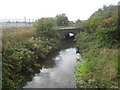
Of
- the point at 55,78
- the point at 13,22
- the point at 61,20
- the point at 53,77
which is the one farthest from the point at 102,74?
the point at 61,20

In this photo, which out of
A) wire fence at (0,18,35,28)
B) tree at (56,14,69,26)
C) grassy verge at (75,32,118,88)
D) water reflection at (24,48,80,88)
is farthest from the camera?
tree at (56,14,69,26)

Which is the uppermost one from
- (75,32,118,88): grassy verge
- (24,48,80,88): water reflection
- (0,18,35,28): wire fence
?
(0,18,35,28): wire fence

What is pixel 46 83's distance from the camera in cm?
1339

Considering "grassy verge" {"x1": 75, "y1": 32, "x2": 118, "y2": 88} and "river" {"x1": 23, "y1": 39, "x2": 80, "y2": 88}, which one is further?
"river" {"x1": 23, "y1": 39, "x2": 80, "y2": 88}

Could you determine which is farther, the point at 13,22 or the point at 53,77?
the point at 13,22

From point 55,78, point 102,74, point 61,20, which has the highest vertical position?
point 61,20

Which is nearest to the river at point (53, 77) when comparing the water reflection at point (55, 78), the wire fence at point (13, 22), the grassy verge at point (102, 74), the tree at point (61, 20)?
the water reflection at point (55, 78)

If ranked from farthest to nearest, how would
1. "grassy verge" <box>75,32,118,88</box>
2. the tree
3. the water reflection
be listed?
the tree < the water reflection < "grassy verge" <box>75,32,118,88</box>

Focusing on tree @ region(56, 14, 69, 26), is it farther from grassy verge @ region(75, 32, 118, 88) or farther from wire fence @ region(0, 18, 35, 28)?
grassy verge @ region(75, 32, 118, 88)

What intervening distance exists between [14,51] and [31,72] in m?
2.79

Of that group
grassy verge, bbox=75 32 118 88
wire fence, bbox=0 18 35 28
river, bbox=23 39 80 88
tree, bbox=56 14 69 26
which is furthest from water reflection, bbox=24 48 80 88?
tree, bbox=56 14 69 26

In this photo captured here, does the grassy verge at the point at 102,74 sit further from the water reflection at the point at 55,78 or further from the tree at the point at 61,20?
the tree at the point at 61,20

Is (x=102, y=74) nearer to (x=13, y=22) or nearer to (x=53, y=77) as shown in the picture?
(x=53, y=77)

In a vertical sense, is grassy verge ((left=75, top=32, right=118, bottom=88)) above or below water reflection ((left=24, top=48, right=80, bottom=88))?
above
